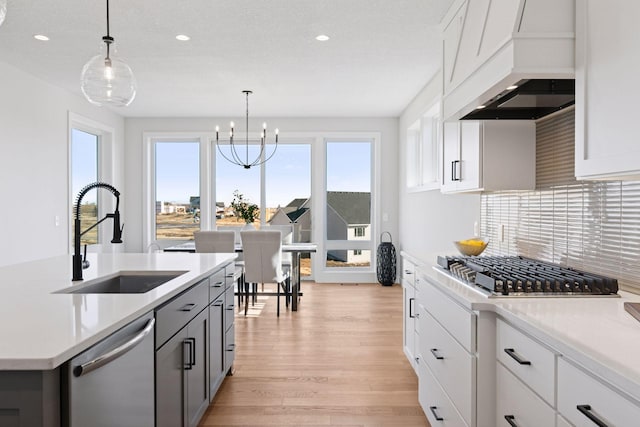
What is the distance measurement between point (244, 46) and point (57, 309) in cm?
292

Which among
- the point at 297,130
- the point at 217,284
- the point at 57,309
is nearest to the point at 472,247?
the point at 217,284

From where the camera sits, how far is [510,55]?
1607 millimetres

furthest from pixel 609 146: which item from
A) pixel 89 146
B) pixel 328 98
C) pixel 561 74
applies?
pixel 89 146

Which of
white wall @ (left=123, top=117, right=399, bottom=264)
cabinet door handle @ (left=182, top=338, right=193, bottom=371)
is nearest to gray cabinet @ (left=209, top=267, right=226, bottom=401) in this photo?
cabinet door handle @ (left=182, top=338, right=193, bottom=371)

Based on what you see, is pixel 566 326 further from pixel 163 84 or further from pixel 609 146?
pixel 163 84

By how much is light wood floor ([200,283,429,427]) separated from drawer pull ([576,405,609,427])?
4.93 ft

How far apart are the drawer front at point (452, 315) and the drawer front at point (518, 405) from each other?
5.8 inches

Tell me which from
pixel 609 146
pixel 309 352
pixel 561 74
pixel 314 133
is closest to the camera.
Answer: pixel 609 146

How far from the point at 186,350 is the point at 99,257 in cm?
124

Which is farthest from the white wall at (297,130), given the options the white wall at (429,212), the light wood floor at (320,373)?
the light wood floor at (320,373)

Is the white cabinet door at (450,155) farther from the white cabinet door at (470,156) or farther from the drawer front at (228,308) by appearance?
the drawer front at (228,308)

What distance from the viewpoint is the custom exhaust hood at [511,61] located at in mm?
1582

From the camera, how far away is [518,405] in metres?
1.39

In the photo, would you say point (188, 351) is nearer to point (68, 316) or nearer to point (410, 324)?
point (68, 316)
